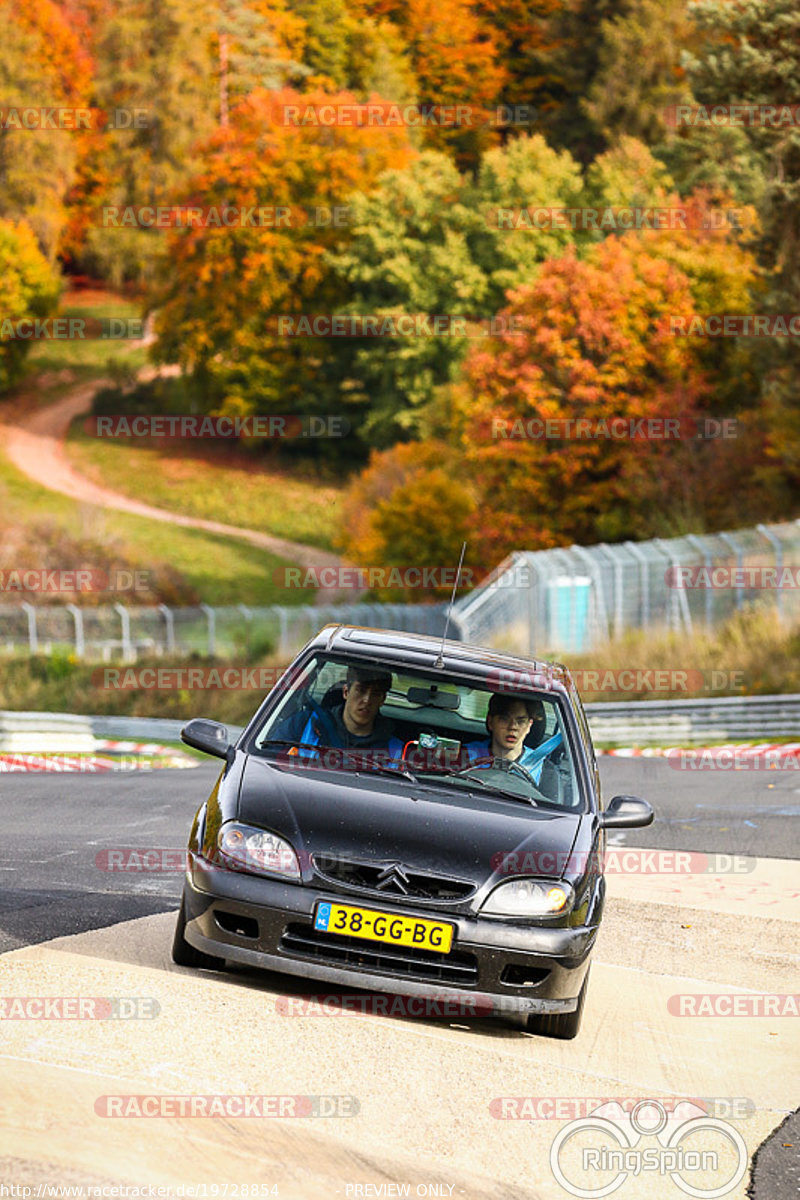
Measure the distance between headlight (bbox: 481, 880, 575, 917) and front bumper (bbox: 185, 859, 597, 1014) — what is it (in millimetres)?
56

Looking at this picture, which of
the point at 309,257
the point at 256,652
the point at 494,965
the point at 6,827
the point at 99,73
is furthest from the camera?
the point at 99,73

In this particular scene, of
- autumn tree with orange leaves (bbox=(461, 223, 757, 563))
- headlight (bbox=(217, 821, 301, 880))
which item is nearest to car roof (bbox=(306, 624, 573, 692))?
headlight (bbox=(217, 821, 301, 880))

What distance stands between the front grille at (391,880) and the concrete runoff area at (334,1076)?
568 mm

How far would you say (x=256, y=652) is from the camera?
138 ft

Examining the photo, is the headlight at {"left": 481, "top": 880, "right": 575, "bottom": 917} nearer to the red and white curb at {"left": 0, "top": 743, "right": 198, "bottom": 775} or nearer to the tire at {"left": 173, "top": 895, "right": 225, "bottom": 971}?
the tire at {"left": 173, "top": 895, "right": 225, "bottom": 971}

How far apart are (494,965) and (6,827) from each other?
24.1 feet

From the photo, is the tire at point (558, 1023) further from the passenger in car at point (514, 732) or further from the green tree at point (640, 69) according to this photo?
the green tree at point (640, 69)

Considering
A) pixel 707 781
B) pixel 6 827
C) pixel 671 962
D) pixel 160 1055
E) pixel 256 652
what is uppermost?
pixel 160 1055

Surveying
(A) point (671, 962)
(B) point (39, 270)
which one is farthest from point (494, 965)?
(B) point (39, 270)

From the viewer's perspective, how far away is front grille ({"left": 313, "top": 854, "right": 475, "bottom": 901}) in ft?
23.4

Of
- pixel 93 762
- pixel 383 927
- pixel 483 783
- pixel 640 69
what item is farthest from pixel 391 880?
pixel 640 69

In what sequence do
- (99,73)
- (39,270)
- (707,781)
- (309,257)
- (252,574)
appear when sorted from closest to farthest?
1. (707,781)
2. (252,574)
3. (309,257)
4. (39,270)
5. (99,73)

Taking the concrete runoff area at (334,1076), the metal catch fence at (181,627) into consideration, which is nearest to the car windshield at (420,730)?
the concrete runoff area at (334,1076)

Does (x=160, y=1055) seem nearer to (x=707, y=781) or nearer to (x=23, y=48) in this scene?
(x=707, y=781)
